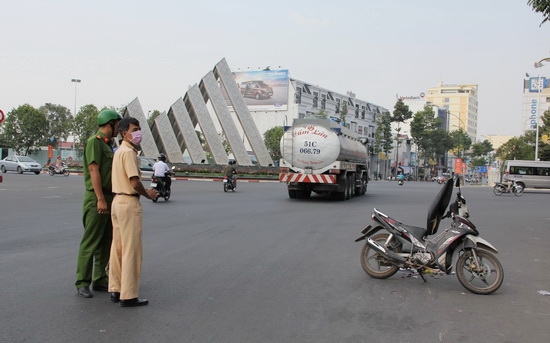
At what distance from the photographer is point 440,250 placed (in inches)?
240

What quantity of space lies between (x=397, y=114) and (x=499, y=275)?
2959 inches

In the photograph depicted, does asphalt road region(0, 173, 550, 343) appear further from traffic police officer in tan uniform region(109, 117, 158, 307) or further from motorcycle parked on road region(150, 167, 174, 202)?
motorcycle parked on road region(150, 167, 174, 202)

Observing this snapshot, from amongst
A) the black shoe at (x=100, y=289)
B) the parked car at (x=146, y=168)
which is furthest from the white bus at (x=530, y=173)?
the black shoe at (x=100, y=289)

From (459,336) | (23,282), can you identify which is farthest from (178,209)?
(459,336)

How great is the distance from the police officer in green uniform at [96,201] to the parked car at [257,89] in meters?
80.9

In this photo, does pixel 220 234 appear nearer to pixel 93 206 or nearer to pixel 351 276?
pixel 351 276

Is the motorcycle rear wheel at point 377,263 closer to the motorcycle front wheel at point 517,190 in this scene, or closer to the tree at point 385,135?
the motorcycle front wheel at point 517,190

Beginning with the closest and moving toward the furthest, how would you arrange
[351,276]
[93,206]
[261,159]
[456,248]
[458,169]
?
[93,206], [456,248], [351,276], [261,159], [458,169]

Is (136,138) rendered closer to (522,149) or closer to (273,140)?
(273,140)

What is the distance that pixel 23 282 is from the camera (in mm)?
5855

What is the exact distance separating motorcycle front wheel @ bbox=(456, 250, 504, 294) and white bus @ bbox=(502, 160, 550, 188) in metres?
35.1

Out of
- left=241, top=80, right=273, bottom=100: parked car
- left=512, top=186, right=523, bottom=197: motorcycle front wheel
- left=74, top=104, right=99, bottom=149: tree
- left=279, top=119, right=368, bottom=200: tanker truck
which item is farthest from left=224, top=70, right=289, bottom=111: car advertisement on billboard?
left=279, top=119, right=368, bottom=200: tanker truck

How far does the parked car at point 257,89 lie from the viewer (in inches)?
3374

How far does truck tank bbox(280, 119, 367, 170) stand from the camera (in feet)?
63.6
